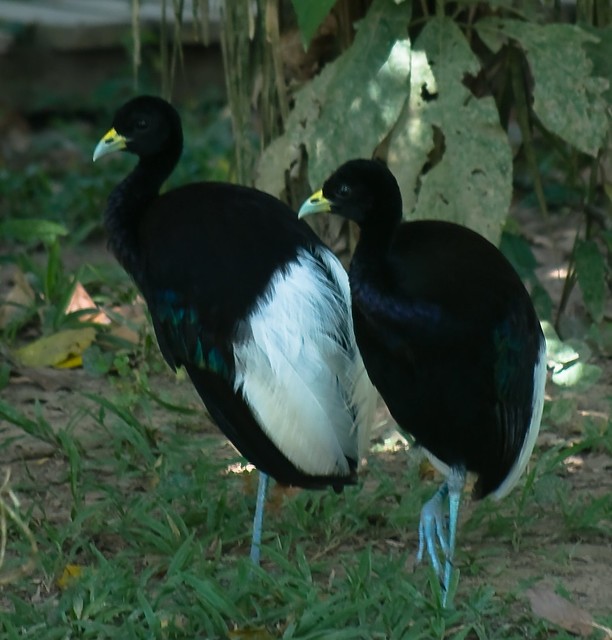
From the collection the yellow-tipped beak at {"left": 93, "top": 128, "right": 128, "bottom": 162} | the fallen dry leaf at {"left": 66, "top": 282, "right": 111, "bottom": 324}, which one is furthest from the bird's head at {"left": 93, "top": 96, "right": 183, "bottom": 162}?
the fallen dry leaf at {"left": 66, "top": 282, "right": 111, "bottom": 324}

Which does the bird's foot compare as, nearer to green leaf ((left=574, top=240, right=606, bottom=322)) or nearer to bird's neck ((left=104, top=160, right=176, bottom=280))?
bird's neck ((left=104, top=160, right=176, bottom=280))

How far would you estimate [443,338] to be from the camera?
3.07 m

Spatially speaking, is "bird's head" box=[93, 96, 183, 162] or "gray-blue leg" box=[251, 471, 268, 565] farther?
"bird's head" box=[93, 96, 183, 162]

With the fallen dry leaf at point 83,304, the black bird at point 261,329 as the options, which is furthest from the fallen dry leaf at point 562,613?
the fallen dry leaf at point 83,304

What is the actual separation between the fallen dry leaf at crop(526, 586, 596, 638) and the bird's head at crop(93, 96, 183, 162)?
1667mm

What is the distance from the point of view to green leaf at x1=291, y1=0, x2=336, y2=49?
3.84 meters

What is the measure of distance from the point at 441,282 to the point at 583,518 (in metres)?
0.84

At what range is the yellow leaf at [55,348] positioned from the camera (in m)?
4.73

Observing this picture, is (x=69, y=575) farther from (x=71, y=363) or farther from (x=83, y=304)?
(x=83, y=304)

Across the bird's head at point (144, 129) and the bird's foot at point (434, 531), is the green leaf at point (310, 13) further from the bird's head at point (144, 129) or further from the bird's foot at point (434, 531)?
the bird's foot at point (434, 531)

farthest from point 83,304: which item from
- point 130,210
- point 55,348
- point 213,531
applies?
point 213,531

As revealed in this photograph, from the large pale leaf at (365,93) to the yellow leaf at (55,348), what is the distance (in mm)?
1125

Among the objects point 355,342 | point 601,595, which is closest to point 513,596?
point 601,595

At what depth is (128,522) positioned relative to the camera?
3.57 meters
